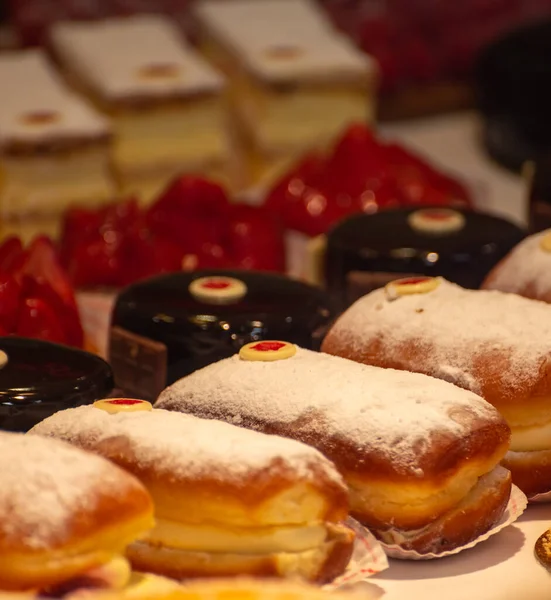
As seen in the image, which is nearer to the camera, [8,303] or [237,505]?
[237,505]

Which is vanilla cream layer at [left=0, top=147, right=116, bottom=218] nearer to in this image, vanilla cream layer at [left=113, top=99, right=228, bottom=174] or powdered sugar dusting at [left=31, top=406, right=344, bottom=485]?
vanilla cream layer at [left=113, top=99, right=228, bottom=174]

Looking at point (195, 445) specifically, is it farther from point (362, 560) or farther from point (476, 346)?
point (476, 346)

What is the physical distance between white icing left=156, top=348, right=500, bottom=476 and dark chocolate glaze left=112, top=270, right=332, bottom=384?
0.90 ft

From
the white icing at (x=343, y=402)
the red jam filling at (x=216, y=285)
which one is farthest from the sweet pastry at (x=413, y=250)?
the white icing at (x=343, y=402)

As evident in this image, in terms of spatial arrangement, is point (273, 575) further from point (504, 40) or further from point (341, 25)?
point (341, 25)

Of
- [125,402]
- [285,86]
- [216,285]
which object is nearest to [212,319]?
[216,285]

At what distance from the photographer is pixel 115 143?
13.0 feet

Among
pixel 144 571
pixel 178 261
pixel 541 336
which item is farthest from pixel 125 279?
pixel 144 571

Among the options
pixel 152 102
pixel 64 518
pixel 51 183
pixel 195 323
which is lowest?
pixel 51 183

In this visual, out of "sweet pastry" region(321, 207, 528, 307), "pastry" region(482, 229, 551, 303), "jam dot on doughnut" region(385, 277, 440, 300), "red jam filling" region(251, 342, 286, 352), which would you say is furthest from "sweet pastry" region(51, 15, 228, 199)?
"red jam filling" region(251, 342, 286, 352)

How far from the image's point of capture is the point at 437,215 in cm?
264

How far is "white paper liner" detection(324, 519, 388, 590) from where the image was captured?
1.56 m

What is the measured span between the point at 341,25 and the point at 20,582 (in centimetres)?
344

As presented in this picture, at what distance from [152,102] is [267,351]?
2190 millimetres
